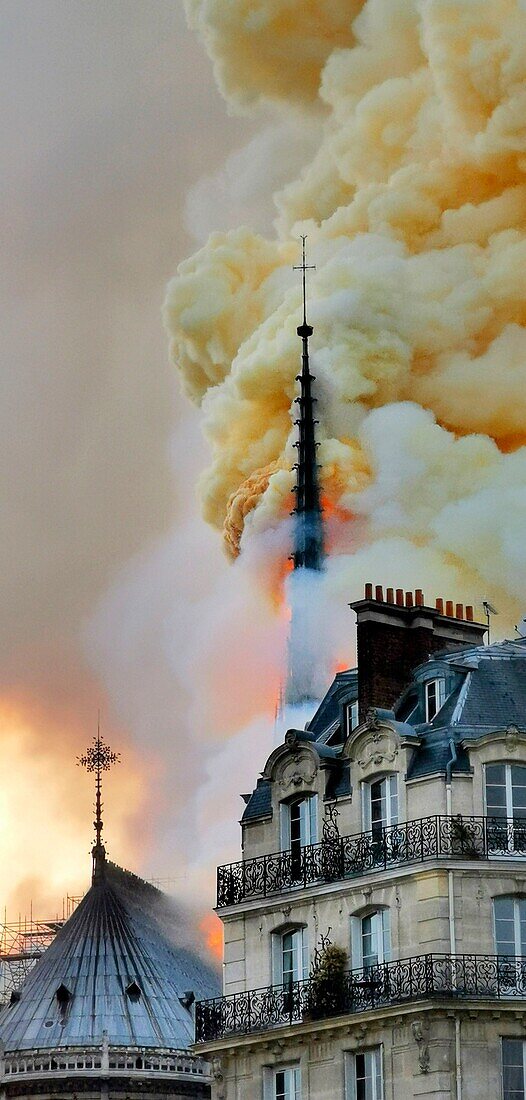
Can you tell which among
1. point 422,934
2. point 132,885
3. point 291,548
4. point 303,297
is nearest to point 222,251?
point 303,297

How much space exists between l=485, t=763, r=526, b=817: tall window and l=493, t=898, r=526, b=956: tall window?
6.03 ft

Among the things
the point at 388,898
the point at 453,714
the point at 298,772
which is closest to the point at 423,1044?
the point at 388,898

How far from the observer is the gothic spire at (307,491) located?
10300 centimetres

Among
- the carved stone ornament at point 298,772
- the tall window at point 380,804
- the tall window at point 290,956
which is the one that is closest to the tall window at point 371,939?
the tall window at point 290,956

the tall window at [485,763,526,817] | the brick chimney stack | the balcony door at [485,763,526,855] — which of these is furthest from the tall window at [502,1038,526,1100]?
the brick chimney stack

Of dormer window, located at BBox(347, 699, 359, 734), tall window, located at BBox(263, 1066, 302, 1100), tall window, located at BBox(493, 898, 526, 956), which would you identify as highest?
dormer window, located at BBox(347, 699, 359, 734)

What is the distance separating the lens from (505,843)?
67.2 metres

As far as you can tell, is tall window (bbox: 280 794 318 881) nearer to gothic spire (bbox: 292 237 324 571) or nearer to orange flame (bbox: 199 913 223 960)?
orange flame (bbox: 199 913 223 960)

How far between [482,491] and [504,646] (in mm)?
30541

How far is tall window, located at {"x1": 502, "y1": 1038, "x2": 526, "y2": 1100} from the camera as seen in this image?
65500 millimetres

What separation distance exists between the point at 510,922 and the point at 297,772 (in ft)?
22.3

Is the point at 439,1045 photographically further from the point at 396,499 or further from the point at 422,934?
the point at 396,499

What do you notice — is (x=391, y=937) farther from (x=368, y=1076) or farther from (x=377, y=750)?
(x=377, y=750)

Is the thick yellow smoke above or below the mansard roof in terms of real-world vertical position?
above
